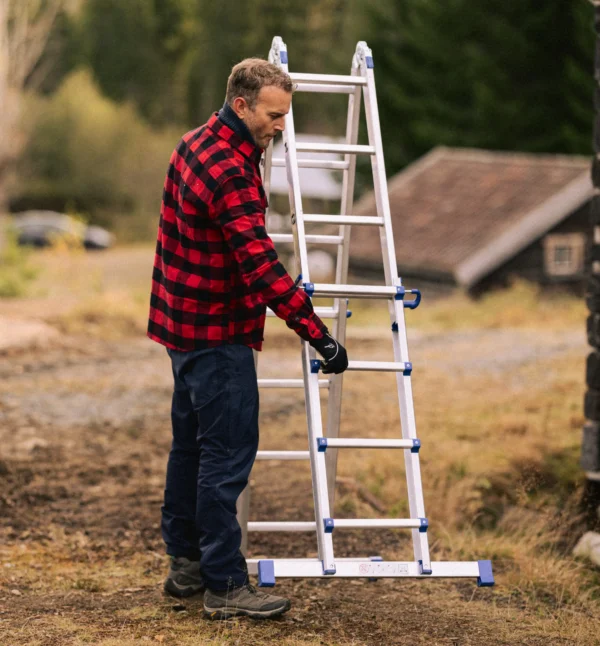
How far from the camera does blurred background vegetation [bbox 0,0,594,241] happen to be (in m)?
29.8

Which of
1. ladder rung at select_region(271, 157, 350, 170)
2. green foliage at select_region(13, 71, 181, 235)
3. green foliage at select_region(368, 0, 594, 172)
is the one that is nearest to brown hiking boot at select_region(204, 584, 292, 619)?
ladder rung at select_region(271, 157, 350, 170)

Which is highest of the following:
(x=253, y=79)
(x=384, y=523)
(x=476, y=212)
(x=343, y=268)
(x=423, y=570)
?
(x=476, y=212)

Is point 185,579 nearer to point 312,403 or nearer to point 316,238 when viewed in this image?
point 312,403

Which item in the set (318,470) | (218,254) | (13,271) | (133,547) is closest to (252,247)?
(218,254)

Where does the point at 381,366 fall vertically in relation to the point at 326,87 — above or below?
below

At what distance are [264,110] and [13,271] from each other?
12922 millimetres

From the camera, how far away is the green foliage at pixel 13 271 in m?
15.0

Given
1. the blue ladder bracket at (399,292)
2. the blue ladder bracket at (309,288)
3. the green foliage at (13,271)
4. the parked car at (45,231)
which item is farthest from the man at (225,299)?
the parked car at (45,231)

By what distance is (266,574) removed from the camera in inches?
149

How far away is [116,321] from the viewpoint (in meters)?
12.8

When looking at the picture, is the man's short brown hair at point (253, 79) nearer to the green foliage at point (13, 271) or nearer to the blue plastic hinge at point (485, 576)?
the blue plastic hinge at point (485, 576)

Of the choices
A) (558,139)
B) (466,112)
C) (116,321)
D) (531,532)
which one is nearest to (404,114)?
(466,112)

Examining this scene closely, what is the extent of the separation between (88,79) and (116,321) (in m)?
38.1

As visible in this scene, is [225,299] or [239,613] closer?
[225,299]
